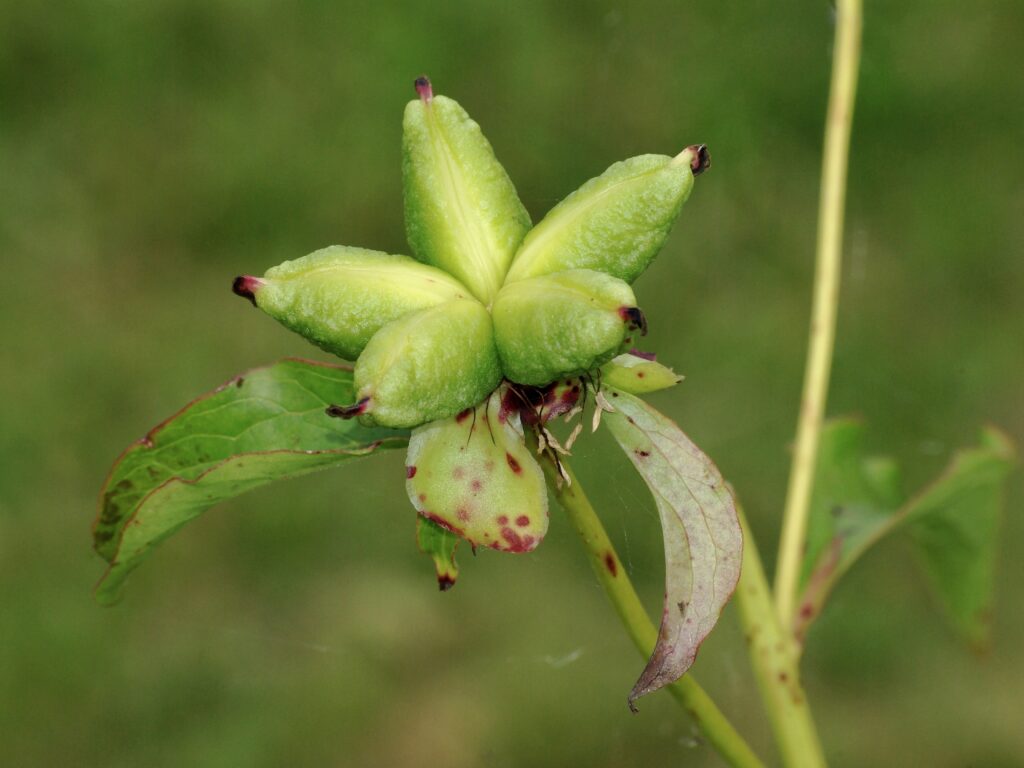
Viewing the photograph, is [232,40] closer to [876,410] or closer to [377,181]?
[377,181]

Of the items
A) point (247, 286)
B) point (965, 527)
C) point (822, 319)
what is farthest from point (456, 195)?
point (965, 527)

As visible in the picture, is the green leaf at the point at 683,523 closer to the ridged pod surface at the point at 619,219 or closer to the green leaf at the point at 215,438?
the ridged pod surface at the point at 619,219

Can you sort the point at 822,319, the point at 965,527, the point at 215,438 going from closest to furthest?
1. the point at 215,438
2. the point at 822,319
3. the point at 965,527

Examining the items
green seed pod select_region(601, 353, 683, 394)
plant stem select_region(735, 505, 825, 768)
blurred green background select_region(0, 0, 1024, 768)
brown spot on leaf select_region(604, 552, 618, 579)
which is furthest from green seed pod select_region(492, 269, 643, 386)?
blurred green background select_region(0, 0, 1024, 768)

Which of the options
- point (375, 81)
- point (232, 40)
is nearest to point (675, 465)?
point (375, 81)

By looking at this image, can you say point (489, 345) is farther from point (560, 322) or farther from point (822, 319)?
point (822, 319)

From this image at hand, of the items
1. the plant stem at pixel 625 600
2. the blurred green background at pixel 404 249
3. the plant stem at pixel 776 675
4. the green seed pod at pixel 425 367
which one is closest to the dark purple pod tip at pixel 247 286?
the green seed pod at pixel 425 367

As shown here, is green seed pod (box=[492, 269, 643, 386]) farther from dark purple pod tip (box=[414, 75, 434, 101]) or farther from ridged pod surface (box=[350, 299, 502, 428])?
dark purple pod tip (box=[414, 75, 434, 101])
